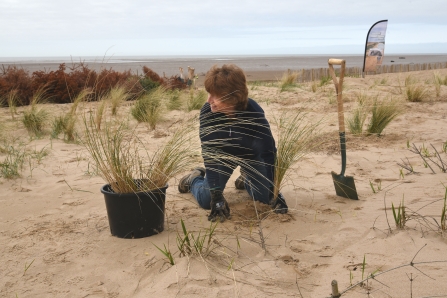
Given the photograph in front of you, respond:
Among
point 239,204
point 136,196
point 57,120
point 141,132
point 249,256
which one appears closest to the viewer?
point 249,256

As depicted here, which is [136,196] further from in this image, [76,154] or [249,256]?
[76,154]

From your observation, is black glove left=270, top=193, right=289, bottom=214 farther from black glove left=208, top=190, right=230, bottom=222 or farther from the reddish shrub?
the reddish shrub

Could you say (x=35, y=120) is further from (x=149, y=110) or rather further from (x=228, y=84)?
(x=228, y=84)

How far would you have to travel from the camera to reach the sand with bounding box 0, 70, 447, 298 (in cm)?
209

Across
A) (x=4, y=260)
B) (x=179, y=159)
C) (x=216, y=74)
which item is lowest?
(x=4, y=260)

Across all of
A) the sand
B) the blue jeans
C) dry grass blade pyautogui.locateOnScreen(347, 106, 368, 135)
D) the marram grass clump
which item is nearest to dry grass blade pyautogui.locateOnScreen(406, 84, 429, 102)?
dry grass blade pyautogui.locateOnScreen(347, 106, 368, 135)

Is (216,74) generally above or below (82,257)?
above

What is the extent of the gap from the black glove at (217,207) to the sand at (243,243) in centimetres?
7

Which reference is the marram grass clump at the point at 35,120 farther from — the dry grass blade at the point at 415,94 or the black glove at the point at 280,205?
the dry grass blade at the point at 415,94

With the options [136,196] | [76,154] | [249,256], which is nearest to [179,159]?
[136,196]

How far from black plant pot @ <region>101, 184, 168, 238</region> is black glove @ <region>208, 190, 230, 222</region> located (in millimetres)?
374

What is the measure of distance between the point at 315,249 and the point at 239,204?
95 cm

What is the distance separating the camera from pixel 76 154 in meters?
4.71

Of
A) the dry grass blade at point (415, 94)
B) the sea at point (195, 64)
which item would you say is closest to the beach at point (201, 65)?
the sea at point (195, 64)
